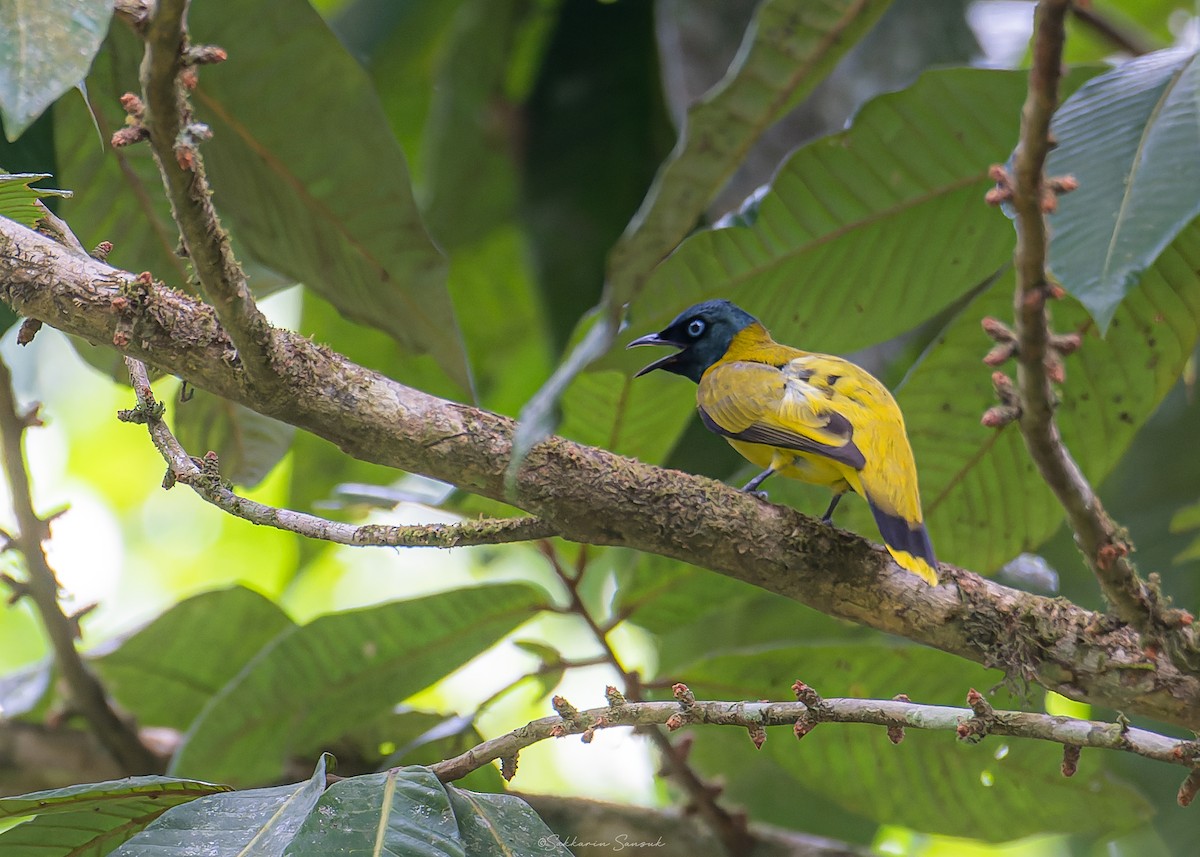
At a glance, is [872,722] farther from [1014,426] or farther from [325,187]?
[325,187]

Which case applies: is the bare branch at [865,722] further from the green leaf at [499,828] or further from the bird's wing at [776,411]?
the bird's wing at [776,411]

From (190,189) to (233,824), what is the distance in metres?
0.80

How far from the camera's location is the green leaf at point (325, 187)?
2.50m

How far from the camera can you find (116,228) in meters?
2.57

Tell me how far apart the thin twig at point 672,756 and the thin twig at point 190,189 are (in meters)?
0.97

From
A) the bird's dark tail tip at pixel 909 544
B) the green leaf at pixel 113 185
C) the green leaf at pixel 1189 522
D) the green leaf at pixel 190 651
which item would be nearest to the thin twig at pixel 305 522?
the bird's dark tail tip at pixel 909 544

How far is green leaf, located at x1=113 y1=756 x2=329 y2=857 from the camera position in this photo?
4.45 ft

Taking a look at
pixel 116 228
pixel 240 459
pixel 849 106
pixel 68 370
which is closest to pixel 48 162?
pixel 116 228

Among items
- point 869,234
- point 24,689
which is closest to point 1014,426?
point 869,234

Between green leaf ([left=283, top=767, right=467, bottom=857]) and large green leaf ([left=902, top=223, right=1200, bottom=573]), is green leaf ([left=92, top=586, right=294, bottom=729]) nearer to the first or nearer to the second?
green leaf ([left=283, top=767, right=467, bottom=857])

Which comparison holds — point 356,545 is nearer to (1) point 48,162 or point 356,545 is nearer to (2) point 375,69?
(1) point 48,162

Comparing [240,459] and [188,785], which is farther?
[240,459]

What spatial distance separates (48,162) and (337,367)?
3.39 ft

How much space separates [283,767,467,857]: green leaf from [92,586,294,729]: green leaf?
4.59ft
